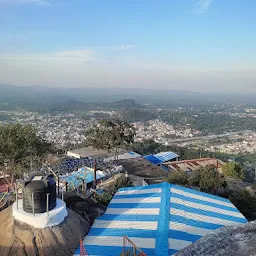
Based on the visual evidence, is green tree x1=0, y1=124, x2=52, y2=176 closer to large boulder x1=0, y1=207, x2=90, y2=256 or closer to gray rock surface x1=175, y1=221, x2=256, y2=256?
large boulder x1=0, y1=207, x2=90, y2=256

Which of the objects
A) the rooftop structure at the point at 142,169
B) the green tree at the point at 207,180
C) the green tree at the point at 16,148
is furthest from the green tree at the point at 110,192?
the rooftop structure at the point at 142,169

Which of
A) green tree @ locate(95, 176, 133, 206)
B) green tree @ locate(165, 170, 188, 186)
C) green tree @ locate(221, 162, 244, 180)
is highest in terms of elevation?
green tree @ locate(95, 176, 133, 206)

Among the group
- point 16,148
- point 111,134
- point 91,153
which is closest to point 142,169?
point 111,134

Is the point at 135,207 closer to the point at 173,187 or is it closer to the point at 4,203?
the point at 173,187

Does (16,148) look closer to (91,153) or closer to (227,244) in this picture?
(227,244)

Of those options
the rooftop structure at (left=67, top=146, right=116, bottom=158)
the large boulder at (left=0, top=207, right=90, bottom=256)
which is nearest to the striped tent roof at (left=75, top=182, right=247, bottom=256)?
the large boulder at (left=0, top=207, right=90, bottom=256)

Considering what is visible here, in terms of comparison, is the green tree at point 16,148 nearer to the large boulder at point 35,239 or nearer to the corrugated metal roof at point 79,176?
the corrugated metal roof at point 79,176

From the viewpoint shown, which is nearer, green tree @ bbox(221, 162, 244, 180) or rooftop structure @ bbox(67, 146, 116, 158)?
green tree @ bbox(221, 162, 244, 180)
